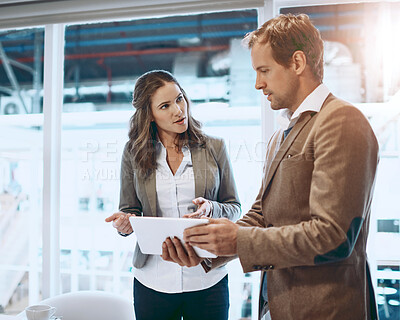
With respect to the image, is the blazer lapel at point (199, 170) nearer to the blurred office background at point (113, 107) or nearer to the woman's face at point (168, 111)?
the woman's face at point (168, 111)

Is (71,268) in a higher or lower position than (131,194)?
lower

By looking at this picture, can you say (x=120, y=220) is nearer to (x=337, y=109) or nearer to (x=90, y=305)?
(x=90, y=305)

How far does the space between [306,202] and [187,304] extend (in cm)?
80

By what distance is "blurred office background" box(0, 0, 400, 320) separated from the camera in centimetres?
204

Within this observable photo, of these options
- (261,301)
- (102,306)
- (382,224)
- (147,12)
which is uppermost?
(147,12)

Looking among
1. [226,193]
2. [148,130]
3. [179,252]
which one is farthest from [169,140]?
[179,252]

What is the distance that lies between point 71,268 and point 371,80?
2.10 meters

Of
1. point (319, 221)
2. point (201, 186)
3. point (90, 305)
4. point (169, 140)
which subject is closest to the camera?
point (319, 221)

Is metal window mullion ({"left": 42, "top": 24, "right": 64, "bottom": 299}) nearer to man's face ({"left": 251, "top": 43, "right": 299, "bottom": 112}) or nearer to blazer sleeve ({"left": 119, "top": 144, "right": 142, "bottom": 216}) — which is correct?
blazer sleeve ({"left": 119, "top": 144, "right": 142, "bottom": 216})

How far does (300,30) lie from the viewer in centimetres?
114

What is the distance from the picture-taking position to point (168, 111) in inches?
68.0

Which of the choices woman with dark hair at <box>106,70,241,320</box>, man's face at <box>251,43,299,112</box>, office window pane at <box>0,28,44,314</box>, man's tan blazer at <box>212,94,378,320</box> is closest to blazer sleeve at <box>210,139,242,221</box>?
woman with dark hair at <box>106,70,241,320</box>

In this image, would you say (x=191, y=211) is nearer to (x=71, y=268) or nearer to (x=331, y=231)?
(x=331, y=231)

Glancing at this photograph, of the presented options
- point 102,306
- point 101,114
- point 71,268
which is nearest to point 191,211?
point 102,306
